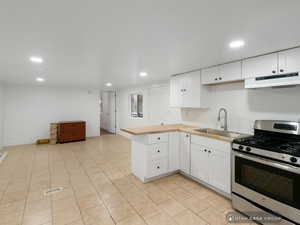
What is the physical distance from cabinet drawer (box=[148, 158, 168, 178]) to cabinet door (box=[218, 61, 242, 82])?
74.3 inches

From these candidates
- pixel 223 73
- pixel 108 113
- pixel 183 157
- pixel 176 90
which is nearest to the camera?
pixel 223 73

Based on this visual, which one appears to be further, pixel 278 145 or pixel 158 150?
pixel 158 150

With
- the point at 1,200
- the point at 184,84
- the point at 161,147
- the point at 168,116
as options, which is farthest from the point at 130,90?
the point at 1,200

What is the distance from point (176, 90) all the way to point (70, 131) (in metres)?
4.37

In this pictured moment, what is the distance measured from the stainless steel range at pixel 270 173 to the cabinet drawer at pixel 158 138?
48.8 inches

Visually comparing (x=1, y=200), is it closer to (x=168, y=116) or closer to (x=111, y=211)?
(x=111, y=211)

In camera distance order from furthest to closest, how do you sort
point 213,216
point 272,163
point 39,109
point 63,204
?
point 39,109 < point 63,204 < point 213,216 < point 272,163

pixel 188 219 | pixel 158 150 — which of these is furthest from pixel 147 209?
pixel 158 150

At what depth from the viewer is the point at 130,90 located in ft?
21.2

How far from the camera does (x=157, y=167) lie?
117 inches

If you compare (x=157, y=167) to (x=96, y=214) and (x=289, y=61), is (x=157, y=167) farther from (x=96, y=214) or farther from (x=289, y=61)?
(x=289, y=61)

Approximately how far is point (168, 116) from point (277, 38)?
10.5 feet

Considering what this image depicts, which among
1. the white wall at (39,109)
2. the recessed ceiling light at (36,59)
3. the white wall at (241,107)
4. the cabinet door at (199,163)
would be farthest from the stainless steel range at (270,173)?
the white wall at (39,109)

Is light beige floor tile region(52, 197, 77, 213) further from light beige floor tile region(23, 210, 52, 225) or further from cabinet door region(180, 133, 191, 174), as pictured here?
cabinet door region(180, 133, 191, 174)
